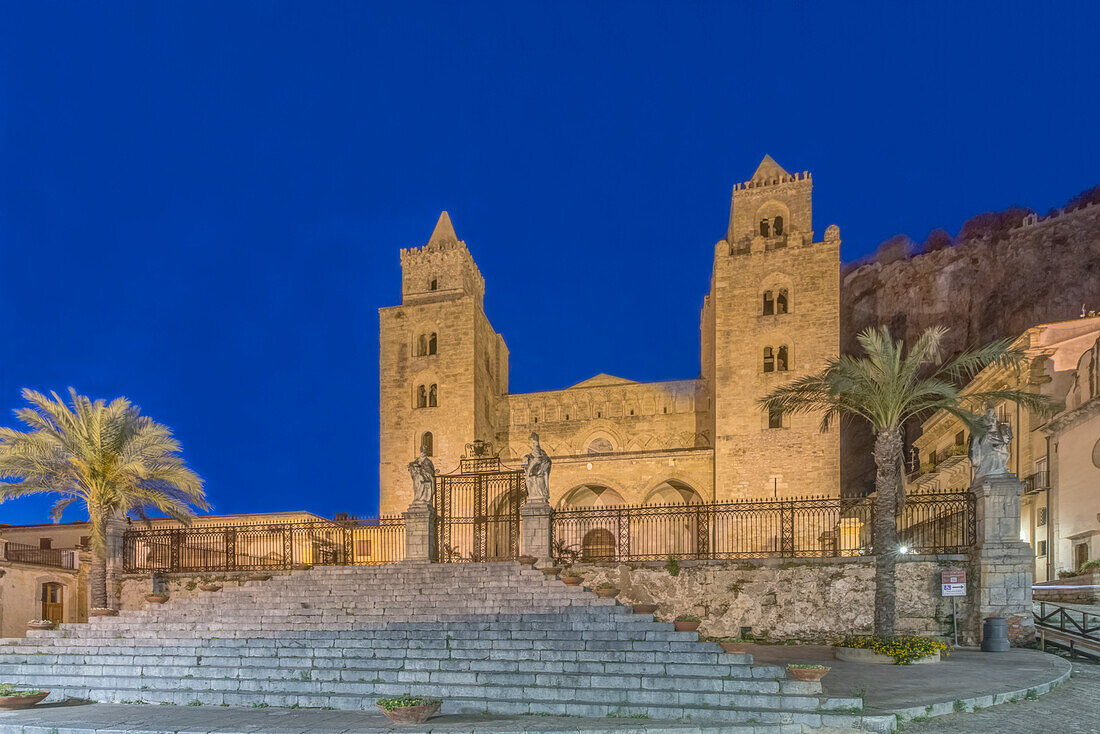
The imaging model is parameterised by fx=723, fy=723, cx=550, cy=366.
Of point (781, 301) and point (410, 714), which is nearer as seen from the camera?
point (410, 714)

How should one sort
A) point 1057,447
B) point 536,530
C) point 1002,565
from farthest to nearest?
1. point 1057,447
2. point 536,530
3. point 1002,565

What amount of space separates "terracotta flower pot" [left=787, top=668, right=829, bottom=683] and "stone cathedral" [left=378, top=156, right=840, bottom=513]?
85.3 feet

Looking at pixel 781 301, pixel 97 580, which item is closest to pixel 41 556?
pixel 97 580

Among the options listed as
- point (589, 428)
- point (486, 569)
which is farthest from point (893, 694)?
point (589, 428)

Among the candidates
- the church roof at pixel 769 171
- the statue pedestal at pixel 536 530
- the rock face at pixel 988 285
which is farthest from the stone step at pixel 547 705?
the rock face at pixel 988 285

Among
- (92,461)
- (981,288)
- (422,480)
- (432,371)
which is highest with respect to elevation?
(981,288)

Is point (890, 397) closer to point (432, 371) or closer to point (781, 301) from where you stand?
point (781, 301)

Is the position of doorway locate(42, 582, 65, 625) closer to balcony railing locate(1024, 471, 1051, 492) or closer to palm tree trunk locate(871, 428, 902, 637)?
palm tree trunk locate(871, 428, 902, 637)

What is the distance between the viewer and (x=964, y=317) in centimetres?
5884

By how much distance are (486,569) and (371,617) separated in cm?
285

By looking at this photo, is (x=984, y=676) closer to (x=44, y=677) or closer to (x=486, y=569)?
(x=486, y=569)

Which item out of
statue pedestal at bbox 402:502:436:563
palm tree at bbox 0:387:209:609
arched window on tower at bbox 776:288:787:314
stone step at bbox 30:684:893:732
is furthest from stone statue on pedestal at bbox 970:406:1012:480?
arched window on tower at bbox 776:288:787:314

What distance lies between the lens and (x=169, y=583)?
65.3ft

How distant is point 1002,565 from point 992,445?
246 cm
